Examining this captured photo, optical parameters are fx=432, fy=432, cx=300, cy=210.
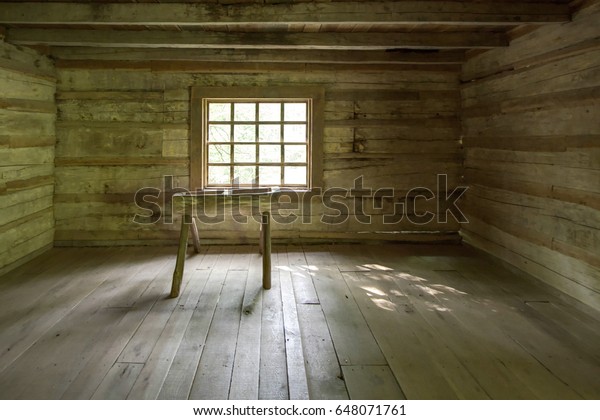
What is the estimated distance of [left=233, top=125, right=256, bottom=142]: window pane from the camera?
17.6 ft

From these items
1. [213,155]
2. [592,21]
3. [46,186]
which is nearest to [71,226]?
[46,186]

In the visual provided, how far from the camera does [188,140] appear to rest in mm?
5254

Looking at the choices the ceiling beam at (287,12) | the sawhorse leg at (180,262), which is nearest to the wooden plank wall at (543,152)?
the ceiling beam at (287,12)

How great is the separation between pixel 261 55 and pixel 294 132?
38.9 inches

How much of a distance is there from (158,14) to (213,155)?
6.78 feet

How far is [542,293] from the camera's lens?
3.62 meters

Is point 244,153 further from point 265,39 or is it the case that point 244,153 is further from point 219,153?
point 265,39

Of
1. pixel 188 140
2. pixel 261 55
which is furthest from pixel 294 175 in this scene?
pixel 261 55

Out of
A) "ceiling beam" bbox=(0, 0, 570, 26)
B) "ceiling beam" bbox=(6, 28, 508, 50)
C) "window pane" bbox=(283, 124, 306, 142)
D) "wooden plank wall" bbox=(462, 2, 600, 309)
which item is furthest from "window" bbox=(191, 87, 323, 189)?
"wooden plank wall" bbox=(462, 2, 600, 309)

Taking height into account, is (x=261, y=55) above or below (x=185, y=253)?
above

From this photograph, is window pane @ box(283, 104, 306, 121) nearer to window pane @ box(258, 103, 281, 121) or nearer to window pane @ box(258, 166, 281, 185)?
window pane @ box(258, 103, 281, 121)

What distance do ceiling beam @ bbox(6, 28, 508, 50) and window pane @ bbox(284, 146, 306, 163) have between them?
1.36 m
